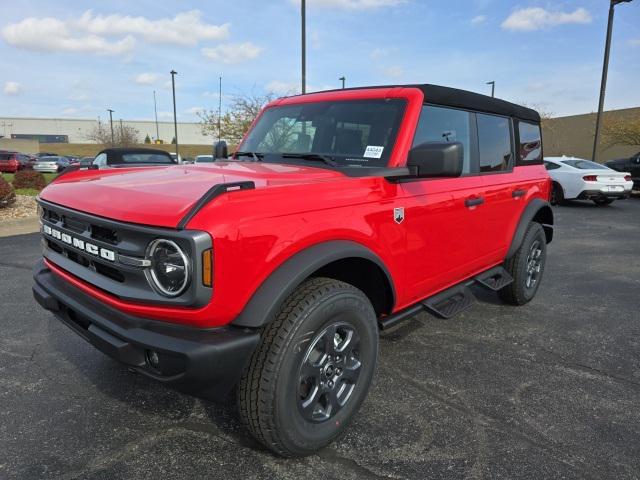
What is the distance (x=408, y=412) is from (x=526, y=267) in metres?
2.38

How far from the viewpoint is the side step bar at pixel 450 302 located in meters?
3.02

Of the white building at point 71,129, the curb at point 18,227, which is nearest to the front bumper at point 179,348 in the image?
the curb at point 18,227

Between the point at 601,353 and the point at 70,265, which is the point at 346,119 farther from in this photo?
the point at 601,353

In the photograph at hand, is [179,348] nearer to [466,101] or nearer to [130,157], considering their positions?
[466,101]

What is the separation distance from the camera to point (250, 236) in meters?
1.96

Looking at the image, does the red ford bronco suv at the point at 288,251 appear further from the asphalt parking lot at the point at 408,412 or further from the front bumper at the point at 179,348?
the asphalt parking lot at the point at 408,412

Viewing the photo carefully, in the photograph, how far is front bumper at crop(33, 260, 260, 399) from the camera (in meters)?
1.87

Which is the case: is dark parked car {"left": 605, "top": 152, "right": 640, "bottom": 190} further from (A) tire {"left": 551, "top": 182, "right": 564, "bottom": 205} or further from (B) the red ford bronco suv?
(B) the red ford bronco suv

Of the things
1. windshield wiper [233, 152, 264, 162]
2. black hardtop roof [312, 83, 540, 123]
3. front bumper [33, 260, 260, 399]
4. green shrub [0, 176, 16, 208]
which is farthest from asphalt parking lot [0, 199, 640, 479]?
green shrub [0, 176, 16, 208]

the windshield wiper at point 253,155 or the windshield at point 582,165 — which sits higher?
the windshield wiper at point 253,155

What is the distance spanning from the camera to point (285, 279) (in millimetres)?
2066

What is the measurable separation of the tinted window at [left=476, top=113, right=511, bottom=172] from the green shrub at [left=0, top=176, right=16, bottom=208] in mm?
9660

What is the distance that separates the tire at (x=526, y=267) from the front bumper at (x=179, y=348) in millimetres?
3190

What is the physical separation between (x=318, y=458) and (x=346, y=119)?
2.08 metres
